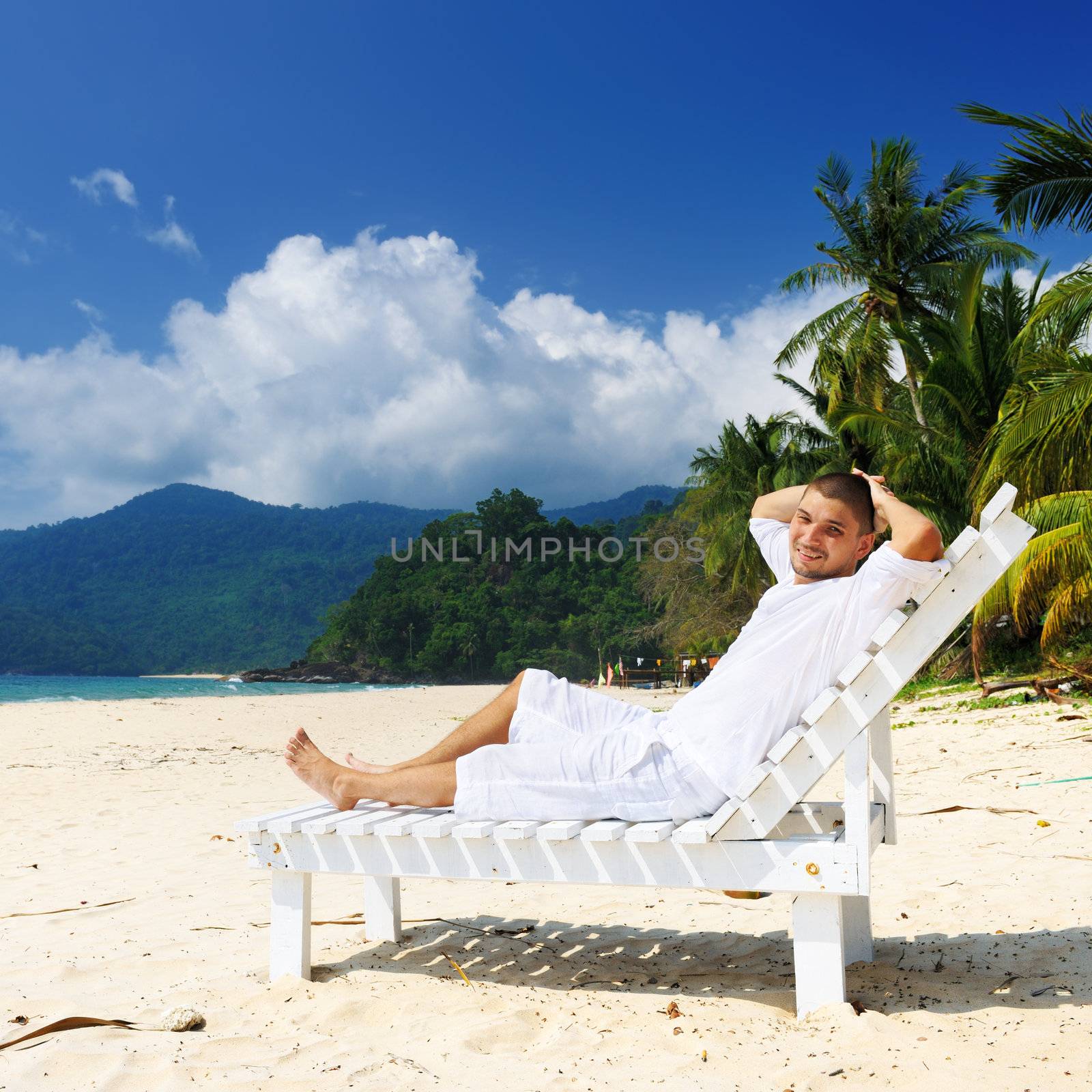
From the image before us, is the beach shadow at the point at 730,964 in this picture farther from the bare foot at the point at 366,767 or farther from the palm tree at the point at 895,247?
the palm tree at the point at 895,247

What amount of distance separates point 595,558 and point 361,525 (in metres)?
87.6

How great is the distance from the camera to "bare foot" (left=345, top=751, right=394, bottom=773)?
10.1ft

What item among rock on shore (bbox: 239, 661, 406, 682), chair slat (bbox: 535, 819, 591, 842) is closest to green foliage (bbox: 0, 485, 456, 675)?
rock on shore (bbox: 239, 661, 406, 682)

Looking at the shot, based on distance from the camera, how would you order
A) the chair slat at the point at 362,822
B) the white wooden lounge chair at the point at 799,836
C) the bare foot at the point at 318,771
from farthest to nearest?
the bare foot at the point at 318,771, the chair slat at the point at 362,822, the white wooden lounge chair at the point at 799,836

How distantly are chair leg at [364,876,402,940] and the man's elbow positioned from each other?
2.02 metres

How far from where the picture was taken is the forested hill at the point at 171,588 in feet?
288

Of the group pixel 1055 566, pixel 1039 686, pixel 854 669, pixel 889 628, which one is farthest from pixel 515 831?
pixel 1039 686

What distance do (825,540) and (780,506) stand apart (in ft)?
1.63

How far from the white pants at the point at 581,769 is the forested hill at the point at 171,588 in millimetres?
91604

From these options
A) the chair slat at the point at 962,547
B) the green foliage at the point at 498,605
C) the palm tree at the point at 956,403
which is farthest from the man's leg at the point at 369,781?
the green foliage at the point at 498,605

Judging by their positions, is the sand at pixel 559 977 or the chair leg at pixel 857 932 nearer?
the sand at pixel 559 977

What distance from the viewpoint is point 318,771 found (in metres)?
3.10

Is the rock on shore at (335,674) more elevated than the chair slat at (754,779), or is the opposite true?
the chair slat at (754,779)

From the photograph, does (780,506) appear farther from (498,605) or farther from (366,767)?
(498,605)
